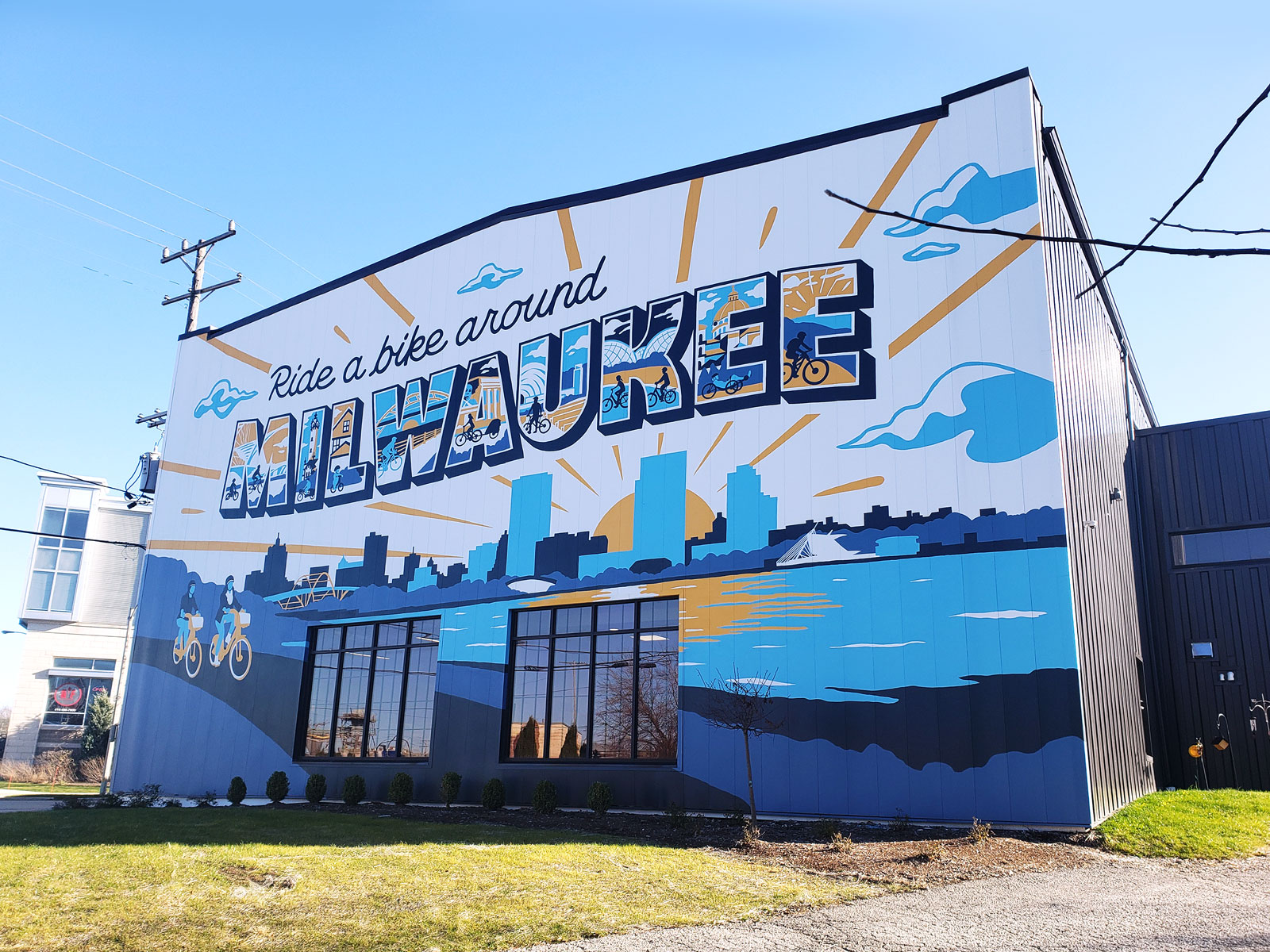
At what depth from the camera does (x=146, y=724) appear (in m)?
25.4

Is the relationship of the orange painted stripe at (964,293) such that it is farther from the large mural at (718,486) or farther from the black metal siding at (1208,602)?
the black metal siding at (1208,602)

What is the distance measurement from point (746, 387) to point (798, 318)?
1.58m

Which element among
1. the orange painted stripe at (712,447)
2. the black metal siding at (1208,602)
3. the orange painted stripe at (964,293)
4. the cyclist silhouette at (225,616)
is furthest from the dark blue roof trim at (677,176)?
the black metal siding at (1208,602)

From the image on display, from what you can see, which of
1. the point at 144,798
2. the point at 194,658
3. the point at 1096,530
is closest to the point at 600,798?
the point at 1096,530

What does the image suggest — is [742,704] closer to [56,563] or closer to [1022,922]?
[1022,922]

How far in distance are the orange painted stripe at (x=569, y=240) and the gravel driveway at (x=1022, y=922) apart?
15114mm

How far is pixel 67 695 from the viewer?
134ft

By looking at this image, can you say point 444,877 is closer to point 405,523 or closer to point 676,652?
point 676,652

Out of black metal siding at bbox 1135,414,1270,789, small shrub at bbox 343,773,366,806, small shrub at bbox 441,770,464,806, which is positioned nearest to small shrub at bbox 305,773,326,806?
small shrub at bbox 343,773,366,806

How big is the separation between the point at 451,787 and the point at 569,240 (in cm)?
1199

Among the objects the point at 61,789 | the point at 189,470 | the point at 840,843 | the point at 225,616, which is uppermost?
the point at 189,470

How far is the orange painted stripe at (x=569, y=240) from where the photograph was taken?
69.2 feet

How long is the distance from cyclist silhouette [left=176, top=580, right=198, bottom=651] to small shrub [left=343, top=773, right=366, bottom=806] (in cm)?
859

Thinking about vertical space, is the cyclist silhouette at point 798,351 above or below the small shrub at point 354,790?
above
